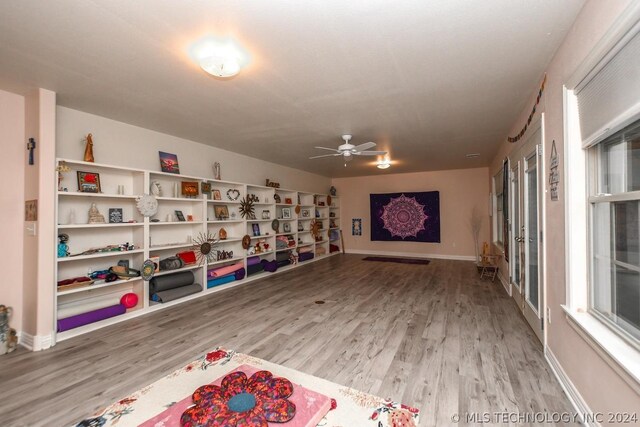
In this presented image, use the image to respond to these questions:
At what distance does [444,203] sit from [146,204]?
7.23 m

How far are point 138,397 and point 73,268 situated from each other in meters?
2.27

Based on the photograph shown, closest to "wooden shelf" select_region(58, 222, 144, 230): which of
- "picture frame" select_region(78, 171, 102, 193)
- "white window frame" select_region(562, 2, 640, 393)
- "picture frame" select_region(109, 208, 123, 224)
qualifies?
"picture frame" select_region(109, 208, 123, 224)

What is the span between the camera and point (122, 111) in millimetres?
3375

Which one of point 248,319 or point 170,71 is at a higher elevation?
point 170,71

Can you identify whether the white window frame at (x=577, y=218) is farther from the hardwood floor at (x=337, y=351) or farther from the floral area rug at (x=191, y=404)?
the floral area rug at (x=191, y=404)

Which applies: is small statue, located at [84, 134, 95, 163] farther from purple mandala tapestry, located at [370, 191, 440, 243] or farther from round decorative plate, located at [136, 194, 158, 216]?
purple mandala tapestry, located at [370, 191, 440, 243]

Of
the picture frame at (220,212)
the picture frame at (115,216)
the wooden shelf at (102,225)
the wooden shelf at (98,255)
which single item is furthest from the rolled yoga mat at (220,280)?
the picture frame at (115,216)

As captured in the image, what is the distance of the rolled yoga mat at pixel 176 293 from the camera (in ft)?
12.8

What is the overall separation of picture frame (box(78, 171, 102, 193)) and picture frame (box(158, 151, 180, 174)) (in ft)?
2.89

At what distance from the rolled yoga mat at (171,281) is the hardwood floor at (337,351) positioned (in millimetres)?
333

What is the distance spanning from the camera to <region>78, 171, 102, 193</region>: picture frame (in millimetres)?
3293

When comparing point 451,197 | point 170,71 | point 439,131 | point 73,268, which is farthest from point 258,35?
point 451,197

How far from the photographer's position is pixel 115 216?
365cm

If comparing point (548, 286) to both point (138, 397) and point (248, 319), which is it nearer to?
point (248, 319)
